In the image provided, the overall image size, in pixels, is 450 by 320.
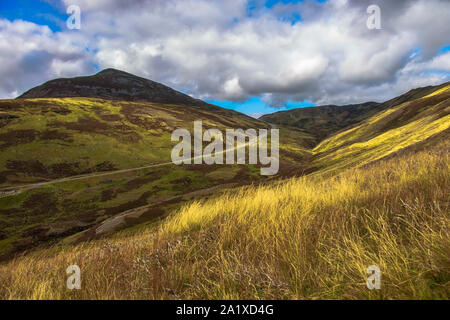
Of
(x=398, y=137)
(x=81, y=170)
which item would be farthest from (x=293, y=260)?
(x=81, y=170)

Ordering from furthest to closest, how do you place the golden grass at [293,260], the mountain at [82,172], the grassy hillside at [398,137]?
the mountain at [82,172], the grassy hillside at [398,137], the golden grass at [293,260]

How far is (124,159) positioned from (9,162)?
34533 mm

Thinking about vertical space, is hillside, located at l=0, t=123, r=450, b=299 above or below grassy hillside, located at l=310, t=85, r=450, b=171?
below

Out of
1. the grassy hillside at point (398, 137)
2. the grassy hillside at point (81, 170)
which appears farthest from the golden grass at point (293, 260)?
the grassy hillside at point (81, 170)

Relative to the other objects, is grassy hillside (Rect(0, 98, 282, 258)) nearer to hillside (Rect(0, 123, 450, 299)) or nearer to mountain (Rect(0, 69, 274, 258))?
mountain (Rect(0, 69, 274, 258))

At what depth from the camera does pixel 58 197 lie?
61188mm

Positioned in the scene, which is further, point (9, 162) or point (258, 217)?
point (9, 162)

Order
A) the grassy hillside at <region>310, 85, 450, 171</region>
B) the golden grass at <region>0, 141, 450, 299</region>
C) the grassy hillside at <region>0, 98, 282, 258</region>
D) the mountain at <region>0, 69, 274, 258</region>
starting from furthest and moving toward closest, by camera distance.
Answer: the mountain at <region>0, 69, 274, 258</region> → the grassy hillside at <region>0, 98, 282, 258</region> → the grassy hillside at <region>310, 85, 450, 171</region> → the golden grass at <region>0, 141, 450, 299</region>

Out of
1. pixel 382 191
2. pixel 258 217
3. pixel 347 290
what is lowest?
pixel 347 290

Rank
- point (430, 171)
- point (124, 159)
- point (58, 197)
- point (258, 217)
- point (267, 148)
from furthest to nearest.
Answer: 1. point (267, 148)
2. point (124, 159)
3. point (58, 197)
4. point (430, 171)
5. point (258, 217)

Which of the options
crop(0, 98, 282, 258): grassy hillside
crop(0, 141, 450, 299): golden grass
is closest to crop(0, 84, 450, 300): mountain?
crop(0, 141, 450, 299): golden grass

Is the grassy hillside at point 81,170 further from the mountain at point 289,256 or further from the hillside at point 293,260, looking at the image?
the hillside at point 293,260
